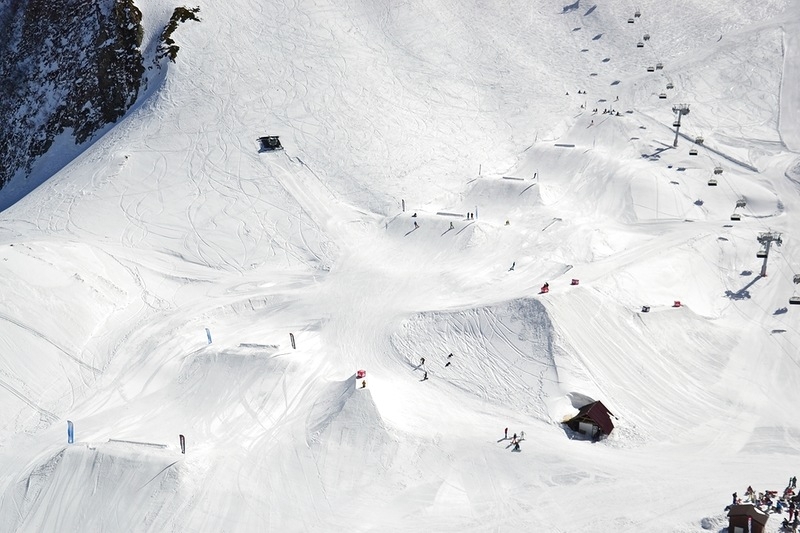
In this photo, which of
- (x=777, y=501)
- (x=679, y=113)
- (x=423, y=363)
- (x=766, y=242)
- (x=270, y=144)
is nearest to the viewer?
(x=777, y=501)

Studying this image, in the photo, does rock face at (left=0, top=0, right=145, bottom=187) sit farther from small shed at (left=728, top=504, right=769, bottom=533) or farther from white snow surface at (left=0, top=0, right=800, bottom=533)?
small shed at (left=728, top=504, right=769, bottom=533)

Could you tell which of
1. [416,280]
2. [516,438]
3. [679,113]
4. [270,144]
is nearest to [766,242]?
[679,113]

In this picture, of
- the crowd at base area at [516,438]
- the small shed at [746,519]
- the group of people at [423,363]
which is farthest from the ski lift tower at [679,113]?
the small shed at [746,519]

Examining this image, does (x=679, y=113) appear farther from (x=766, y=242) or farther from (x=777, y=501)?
(x=777, y=501)

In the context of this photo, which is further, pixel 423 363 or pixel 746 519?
pixel 423 363

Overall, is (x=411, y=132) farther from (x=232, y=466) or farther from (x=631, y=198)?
(x=232, y=466)

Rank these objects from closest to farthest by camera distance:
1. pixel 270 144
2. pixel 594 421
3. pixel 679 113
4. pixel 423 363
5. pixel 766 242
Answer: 1. pixel 594 421
2. pixel 423 363
3. pixel 766 242
4. pixel 270 144
5. pixel 679 113

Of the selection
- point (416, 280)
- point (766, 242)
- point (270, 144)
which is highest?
point (766, 242)
